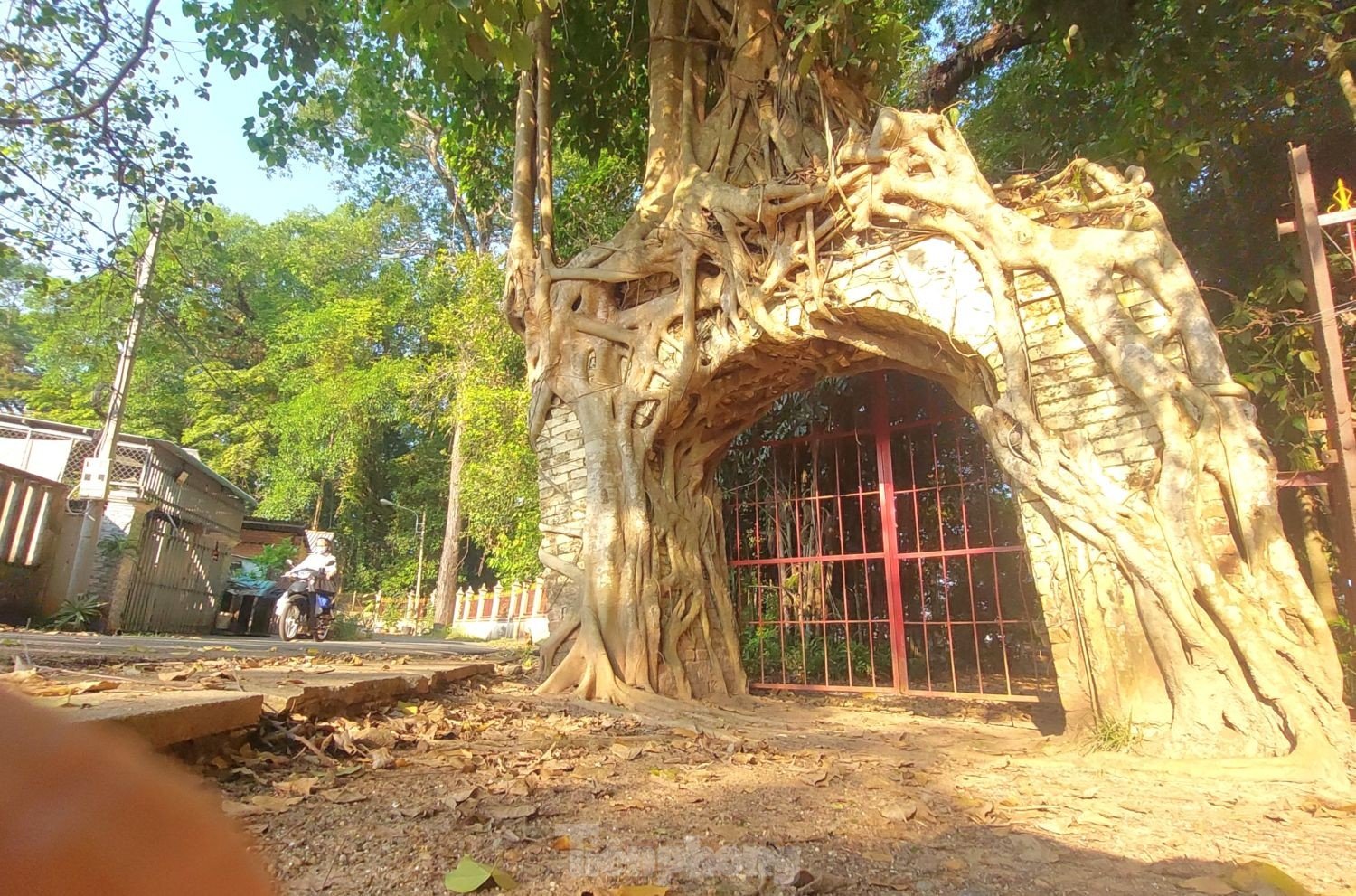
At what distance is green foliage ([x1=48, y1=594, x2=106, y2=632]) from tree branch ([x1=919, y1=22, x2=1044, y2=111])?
34.2 feet

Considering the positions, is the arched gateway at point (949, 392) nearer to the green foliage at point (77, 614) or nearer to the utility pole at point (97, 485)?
the utility pole at point (97, 485)

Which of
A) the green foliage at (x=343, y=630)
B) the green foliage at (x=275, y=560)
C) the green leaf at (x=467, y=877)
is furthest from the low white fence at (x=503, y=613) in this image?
the green leaf at (x=467, y=877)

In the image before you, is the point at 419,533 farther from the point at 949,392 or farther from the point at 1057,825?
the point at 1057,825

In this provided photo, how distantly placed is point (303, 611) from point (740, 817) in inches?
397

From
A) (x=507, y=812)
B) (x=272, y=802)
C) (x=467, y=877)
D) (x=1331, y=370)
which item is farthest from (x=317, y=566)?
(x=1331, y=370)

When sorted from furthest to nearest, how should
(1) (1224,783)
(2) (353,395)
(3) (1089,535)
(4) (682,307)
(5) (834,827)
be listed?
(2) (353,395) < (4) (682,307) < (3) (1089,535) < (1) (1224,783) < (5) (834,827)

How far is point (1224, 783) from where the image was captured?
2.96 metres

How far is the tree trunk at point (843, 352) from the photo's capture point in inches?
134

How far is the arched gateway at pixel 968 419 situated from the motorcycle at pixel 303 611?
654 centimetres

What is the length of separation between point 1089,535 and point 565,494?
3589 mm

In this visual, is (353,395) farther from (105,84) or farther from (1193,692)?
(1193,692)

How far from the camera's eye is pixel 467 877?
1.74 meters

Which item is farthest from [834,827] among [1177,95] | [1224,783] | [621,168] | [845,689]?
[621,168]

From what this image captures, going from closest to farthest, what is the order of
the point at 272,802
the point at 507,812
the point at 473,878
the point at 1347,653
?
the point at 473,878
the point at 272,802
the point at 507,812
the point at 1347,653
